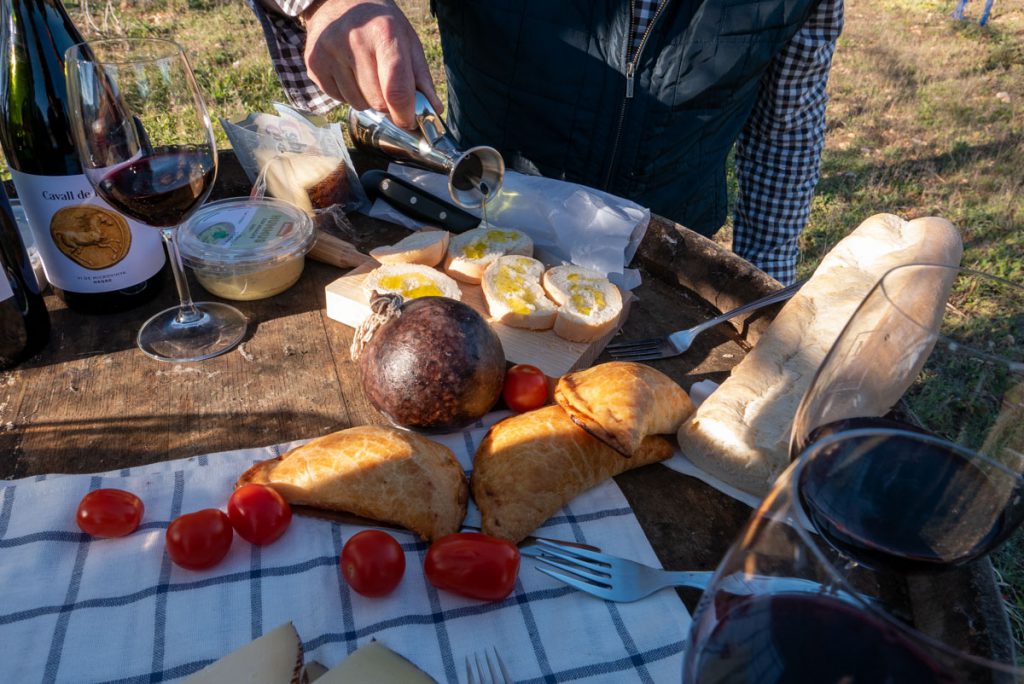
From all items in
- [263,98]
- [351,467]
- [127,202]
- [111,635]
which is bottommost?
[263,98]

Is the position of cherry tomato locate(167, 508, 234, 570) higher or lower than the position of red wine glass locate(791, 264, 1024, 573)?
lower

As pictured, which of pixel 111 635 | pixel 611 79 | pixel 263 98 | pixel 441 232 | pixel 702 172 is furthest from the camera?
pixel 263 98

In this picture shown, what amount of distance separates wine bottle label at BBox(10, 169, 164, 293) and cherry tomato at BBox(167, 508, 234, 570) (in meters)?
0.87

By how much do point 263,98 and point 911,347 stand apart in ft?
19.4

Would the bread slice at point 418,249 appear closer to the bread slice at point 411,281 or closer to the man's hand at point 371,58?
the bread slice at point 411,281

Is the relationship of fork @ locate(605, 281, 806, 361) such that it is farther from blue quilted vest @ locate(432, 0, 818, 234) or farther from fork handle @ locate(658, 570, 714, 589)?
blue quilted vest @ locate(432, 0, 818, 234)

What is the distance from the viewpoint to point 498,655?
1190 mm

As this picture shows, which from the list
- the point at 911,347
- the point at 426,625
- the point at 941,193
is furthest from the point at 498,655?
the point at 941,193

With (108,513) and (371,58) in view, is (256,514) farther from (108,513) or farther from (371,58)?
(371,58)

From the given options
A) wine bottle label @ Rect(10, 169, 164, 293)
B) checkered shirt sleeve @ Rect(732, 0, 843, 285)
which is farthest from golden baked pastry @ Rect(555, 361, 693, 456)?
checkered shirt sleeve @ Rect(732, 0, 843, 285)

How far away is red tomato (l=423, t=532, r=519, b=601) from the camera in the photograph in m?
1.31

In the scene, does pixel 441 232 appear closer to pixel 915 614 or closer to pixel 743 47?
pixel 743 47

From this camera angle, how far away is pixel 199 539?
1350 mm

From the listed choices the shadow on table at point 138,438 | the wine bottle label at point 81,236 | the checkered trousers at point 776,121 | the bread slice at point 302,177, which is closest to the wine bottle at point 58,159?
the wine bottle label at point 81,236
